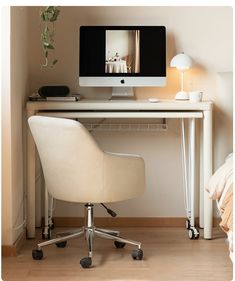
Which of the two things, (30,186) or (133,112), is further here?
(30,186)

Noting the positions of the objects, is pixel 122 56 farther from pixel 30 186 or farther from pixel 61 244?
pixel 61 244

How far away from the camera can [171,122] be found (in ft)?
15.9

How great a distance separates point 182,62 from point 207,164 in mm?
714

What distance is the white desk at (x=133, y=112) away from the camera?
4316 mm

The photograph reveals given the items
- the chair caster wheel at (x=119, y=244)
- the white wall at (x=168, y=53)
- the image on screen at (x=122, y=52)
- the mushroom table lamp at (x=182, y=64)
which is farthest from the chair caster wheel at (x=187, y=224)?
the image on screen at (x=122, y=52)

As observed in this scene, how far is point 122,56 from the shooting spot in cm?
466

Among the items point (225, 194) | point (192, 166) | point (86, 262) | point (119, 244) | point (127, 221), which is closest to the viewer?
point (225, 194)

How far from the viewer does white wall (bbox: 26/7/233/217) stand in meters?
4.74

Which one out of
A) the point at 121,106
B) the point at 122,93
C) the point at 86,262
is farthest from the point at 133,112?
the point at 86,262

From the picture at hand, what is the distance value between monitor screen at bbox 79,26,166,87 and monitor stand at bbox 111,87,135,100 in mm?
83

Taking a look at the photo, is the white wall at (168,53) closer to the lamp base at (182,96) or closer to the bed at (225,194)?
the lamp base at (182,96)

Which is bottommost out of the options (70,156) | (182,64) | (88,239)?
(88,239)

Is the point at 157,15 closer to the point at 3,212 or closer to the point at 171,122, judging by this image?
the point at 171,122

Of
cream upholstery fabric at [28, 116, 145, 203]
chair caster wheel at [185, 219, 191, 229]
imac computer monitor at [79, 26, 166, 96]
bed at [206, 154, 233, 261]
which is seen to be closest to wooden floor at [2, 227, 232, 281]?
chair caster wheel at [185, 219, 191, 229]
